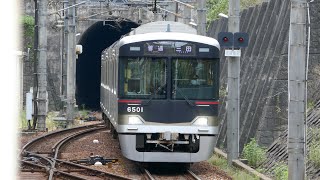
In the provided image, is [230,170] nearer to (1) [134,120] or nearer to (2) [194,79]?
(2) [194,79]

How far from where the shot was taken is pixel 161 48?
14.0 m

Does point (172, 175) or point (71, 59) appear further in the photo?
point (71, 59)

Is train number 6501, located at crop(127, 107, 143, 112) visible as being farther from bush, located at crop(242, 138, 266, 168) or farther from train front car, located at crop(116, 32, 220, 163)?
bush, located at crop(242, 138, 266, 168)

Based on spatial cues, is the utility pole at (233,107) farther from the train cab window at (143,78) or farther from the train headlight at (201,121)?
the train cab window at (143,78)

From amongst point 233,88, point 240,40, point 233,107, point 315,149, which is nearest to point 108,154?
point 233,107

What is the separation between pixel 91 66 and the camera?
51.9 m

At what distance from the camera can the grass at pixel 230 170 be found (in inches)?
510

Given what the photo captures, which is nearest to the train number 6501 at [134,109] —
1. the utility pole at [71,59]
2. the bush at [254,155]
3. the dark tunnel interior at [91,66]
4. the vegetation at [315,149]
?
the bush at [254,155]

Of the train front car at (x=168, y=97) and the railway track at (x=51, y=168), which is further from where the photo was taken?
the train front car at (x=168, y=97)

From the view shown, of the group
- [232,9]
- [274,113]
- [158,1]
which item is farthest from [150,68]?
[158,1]

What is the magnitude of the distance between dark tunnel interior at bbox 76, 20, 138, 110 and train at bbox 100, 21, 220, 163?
34472mm

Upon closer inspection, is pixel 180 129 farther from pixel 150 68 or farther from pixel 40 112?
pixel 40 112

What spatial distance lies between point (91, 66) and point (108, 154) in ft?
110

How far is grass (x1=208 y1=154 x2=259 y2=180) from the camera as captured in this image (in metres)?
12.9
